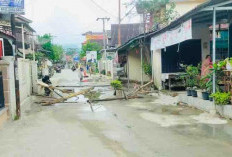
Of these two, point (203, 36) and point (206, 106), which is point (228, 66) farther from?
point (203, 36)

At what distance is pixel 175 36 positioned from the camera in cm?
1189

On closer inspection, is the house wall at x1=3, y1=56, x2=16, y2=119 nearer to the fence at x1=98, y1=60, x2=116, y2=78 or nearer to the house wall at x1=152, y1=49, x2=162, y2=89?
the house wall at x1=152, y1=49, x2=162, y2=89

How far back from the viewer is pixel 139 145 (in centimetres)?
635

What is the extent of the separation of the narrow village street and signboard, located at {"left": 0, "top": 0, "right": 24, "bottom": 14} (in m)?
3.24

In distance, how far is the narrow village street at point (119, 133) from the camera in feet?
19.5

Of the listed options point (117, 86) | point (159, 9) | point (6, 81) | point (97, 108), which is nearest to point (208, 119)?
point (97, 108)

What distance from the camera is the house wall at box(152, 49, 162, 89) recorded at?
1751cm

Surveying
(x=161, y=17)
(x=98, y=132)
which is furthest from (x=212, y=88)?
(x=161, y=17)

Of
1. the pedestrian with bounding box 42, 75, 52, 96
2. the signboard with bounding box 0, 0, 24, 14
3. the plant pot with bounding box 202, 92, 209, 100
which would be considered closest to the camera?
the signboard with bounding box 0, 0, 24, 14

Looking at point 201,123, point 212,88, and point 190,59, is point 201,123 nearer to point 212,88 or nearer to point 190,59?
point 212,88

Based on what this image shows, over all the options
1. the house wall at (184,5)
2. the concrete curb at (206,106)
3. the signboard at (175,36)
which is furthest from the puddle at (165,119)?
the house wall at (184,5)

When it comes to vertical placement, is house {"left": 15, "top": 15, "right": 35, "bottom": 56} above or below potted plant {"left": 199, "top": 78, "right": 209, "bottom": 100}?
above

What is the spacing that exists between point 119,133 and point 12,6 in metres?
4.94

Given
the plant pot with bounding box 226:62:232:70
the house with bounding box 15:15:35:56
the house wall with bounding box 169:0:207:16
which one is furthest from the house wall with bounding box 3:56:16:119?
the house wall with bounding box 169:0:207:16
